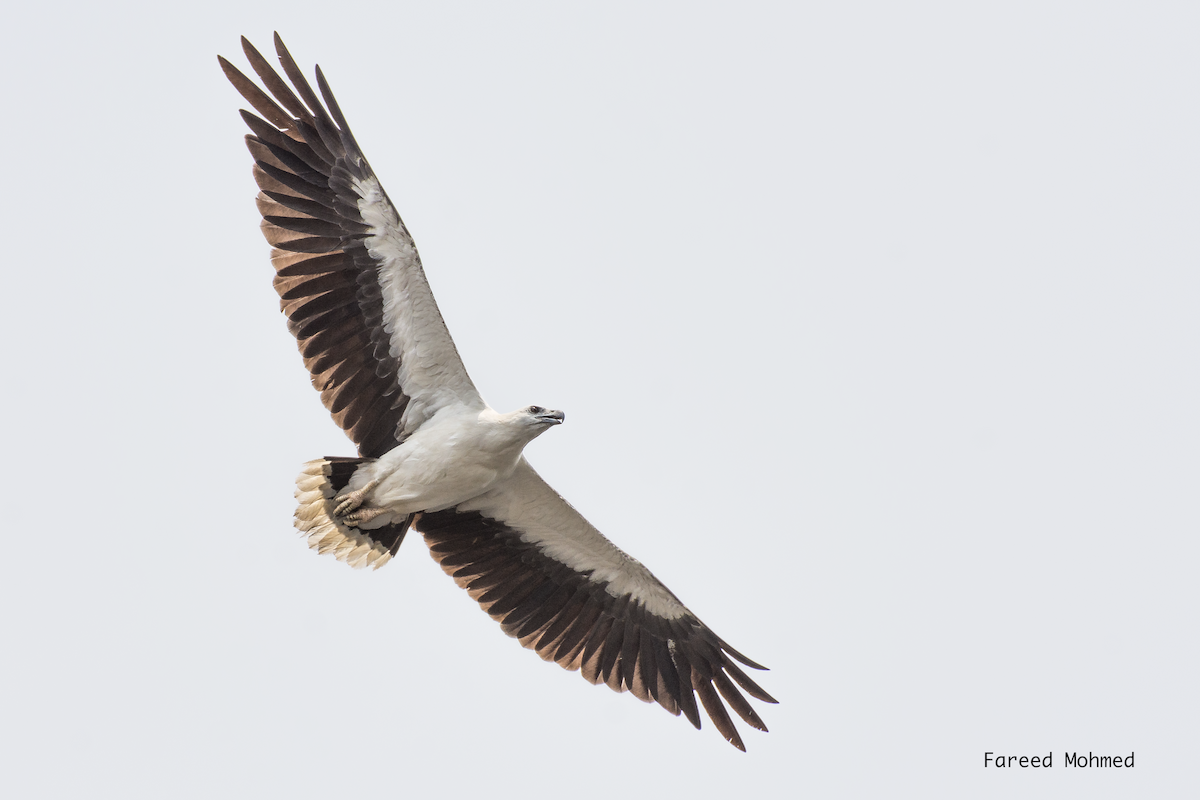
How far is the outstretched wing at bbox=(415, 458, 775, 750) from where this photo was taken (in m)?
13.6

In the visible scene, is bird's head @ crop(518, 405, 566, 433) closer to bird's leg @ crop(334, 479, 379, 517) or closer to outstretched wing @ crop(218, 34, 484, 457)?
outstretched wing @ crop(218, 34, 484, 457)

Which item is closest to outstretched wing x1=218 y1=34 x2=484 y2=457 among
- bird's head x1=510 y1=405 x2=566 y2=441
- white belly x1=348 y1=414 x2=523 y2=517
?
white belly x1=348 y1=414 x2=523 y2=517

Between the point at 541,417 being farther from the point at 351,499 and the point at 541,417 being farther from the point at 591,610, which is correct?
the point at 591,610

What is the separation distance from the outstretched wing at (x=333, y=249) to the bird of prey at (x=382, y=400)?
1 centimetres

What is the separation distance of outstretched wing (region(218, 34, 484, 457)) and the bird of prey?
0.01m

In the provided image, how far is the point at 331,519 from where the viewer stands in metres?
12.8

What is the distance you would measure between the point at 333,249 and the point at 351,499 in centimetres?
239

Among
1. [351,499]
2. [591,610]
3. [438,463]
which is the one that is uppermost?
[438,463]

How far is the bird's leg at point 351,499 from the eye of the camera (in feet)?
41.1

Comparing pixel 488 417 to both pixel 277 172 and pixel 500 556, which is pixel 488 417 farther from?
pixel 277 172

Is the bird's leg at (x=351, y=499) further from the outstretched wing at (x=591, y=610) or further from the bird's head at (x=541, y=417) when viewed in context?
the bird's head at (x=541, y=417)

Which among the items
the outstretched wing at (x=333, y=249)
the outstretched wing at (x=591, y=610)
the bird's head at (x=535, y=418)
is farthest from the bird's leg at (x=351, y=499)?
the bird's head at (x=535, y=418)

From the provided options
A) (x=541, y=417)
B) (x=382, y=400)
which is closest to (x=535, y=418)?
(x=541, y=417)

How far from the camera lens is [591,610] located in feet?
45.3
